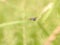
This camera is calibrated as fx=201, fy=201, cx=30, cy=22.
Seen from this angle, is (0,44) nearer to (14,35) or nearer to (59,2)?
(14,35)

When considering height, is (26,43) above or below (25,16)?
below

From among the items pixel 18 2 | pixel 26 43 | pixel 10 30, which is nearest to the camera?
pixel 26 43

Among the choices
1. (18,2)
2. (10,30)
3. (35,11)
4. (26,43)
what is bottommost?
(26,43)

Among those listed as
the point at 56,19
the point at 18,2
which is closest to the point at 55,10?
the point at 56,19

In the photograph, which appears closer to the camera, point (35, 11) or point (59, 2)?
point (59, 2)

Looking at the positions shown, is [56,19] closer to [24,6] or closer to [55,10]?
[55,10]

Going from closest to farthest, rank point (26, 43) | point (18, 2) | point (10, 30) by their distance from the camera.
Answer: point (26, 43) → point (10, 30) → point (18, 2)
